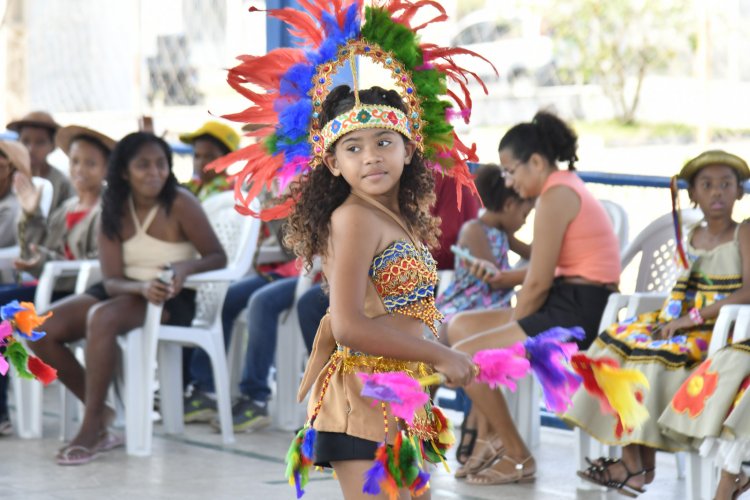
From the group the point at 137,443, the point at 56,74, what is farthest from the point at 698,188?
the point at 56,74

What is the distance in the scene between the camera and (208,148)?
7.77 meters

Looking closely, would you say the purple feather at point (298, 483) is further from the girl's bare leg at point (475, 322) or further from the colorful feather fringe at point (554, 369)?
the girl's bare leg at point (475, 322)

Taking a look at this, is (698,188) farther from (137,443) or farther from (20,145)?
(20,145)

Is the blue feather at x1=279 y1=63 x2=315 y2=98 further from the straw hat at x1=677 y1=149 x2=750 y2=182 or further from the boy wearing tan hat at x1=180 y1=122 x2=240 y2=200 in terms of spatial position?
the boy wearing tan hat at x1=180 y1=122 x2=240 y2=200

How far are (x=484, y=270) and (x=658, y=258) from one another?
756mm

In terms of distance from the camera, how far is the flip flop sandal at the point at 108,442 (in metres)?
6.34

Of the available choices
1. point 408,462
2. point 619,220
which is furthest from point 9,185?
point 408,462

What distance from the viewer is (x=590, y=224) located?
574cm

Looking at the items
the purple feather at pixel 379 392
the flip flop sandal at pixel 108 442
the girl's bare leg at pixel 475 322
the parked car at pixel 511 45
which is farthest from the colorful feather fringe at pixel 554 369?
the parked car at pixel 511 45

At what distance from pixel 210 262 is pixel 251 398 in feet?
2.61

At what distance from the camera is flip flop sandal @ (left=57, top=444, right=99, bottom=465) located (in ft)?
20.1

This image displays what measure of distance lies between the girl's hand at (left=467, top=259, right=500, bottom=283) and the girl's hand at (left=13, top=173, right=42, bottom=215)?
2543 millimetres

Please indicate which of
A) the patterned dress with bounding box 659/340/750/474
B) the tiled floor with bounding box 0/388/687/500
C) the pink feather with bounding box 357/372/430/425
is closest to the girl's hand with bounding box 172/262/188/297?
the tiled floor with bounding box 0/388/687/500

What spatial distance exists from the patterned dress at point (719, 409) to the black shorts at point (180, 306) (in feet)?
8.76
